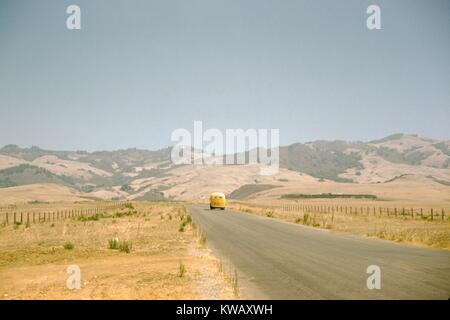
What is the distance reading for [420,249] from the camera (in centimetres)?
1761

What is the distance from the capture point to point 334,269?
12.8 metres

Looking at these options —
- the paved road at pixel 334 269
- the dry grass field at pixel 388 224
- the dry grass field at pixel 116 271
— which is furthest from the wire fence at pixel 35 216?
the paved road at pixel 334 269

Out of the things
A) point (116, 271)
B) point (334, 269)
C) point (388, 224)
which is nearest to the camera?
point (334, 269)

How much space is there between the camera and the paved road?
9.66m

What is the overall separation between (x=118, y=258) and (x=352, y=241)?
1163 centimetres

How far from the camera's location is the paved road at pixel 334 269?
966 centimetres

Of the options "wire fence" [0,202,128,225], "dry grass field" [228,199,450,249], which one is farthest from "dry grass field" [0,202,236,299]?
"wire fence" [0,202,128,225]

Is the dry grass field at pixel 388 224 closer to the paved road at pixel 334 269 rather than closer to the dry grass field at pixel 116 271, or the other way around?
the paved road at pixel 334 269

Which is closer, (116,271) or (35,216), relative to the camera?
(116,271)

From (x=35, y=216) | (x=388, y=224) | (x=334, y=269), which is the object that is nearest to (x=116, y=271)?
(x=334, y=269)

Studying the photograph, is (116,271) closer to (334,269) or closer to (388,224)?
(334,269)

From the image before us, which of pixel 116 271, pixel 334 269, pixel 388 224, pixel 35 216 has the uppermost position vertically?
pixel 334 269
